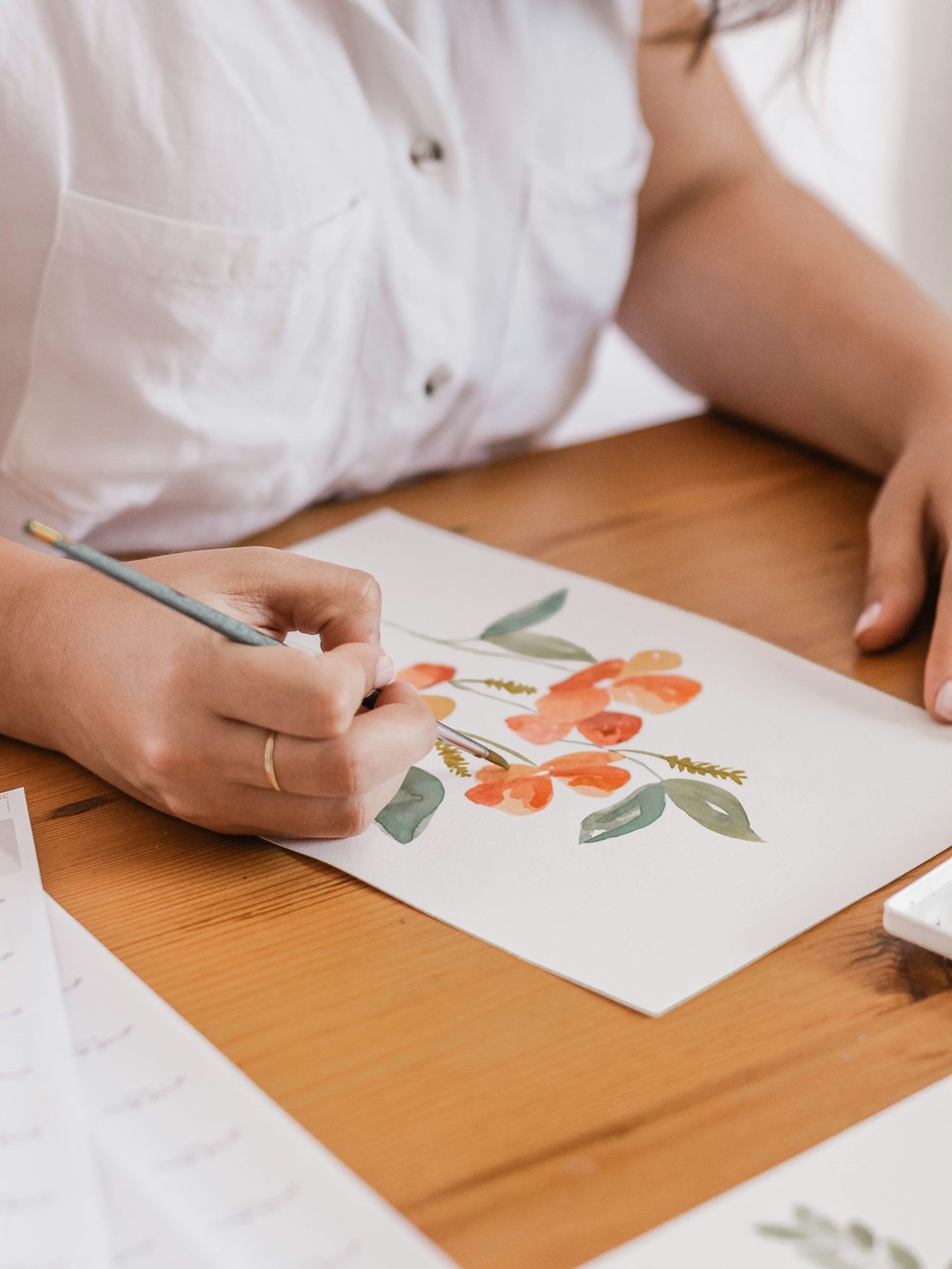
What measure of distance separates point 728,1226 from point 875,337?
0.58 meters

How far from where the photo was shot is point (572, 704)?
542 millimetres

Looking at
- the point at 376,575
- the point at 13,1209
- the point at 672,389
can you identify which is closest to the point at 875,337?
the point at 376,575

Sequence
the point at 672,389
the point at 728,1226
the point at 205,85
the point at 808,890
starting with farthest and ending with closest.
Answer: the point at 672,389, the point at 205,85, the point at 808,890, the point at 728,1226

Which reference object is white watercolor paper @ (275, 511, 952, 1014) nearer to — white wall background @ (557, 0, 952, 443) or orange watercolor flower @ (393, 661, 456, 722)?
orange watercolor flower @ (393, 661, 456, 722)

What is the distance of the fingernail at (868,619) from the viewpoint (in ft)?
1.92

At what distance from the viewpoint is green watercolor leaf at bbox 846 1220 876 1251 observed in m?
0.30

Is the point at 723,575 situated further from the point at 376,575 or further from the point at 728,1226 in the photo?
the point at 728,1226

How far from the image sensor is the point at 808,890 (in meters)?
0.42

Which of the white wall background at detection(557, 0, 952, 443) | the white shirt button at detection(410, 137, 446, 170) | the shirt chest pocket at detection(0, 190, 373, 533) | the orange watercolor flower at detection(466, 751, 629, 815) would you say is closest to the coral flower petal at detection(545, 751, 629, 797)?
the orange watercolor flower at detection(466, 751, 629, 815)

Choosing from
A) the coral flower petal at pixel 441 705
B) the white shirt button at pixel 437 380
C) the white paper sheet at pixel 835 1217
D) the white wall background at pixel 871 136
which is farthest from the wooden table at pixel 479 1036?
the white wall background at pixel 871 136

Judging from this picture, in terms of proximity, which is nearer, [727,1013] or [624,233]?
[727,1013]

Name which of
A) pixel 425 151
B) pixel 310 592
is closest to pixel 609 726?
pixel 310 592

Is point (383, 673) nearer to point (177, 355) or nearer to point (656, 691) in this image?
point (656, 691)

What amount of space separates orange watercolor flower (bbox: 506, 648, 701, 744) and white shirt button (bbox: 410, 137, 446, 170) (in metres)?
0.32
